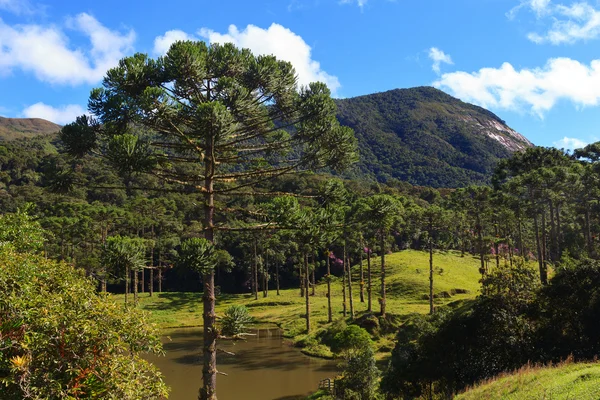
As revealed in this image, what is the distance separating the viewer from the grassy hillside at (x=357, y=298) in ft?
156

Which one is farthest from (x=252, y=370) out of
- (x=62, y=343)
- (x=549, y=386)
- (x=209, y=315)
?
(x=62, y=343)

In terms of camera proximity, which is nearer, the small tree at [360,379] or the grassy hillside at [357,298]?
the small tree at [360,379]

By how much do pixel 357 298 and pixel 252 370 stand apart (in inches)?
1188

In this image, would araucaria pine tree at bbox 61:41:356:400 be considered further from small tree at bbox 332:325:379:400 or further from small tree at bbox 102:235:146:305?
small tree at bbox 332:325:379:400

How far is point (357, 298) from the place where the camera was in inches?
2283

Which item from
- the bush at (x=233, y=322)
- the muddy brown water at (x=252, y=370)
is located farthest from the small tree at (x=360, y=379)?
the bush at (x=233, y=322)

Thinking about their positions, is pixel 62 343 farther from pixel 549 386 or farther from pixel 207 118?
pixel 549 386

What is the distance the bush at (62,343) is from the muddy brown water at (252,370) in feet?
57.6

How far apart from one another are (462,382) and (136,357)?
13885 mm

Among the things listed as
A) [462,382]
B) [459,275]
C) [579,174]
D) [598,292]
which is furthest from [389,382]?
[459,275]

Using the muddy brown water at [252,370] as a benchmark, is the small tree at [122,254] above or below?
above

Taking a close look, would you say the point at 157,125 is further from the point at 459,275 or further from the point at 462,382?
the point at 459,275

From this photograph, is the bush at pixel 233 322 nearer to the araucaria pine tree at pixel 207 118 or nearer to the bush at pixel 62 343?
the araucaria pine tree at pixel 207 118

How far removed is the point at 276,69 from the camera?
12.0 meters
